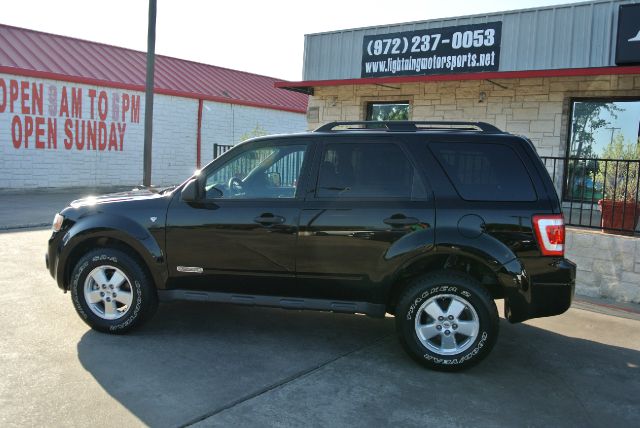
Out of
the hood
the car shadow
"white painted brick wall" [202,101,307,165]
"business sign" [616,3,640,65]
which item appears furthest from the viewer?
"white painted brick wall" [202,101,307,165]

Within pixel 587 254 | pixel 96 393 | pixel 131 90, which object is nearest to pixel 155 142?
pixel 131 90

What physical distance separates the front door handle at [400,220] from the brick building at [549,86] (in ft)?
13.0

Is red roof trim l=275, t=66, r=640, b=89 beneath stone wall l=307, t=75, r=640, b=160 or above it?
above

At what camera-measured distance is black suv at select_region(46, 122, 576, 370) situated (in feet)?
14.9

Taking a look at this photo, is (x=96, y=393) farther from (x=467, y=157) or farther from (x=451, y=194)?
(x=467, y=157)

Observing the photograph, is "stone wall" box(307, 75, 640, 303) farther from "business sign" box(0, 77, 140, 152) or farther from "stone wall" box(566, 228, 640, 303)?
"business sign" box(0, 77, 140, 152)

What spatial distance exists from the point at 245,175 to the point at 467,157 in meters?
1.94

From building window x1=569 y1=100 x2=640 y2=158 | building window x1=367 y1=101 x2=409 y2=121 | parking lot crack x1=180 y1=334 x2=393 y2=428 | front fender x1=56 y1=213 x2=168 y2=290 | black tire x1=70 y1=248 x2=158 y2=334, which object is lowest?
parking lot crack x1=180 y1=334 x2=393 y2=428

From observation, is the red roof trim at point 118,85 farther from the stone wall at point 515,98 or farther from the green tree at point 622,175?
the green tree at point 622,175

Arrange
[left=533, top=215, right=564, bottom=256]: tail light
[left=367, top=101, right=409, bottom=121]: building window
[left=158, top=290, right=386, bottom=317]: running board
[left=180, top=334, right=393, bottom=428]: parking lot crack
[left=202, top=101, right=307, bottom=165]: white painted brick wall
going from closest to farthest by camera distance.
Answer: [left=180, top=334, right=393, bottom=428]: parking lot crack < [left=533, top=215, right=564, bottom=256]: tail light < [left=158, top=290, right=386, bottom=317]: running board < [left=367, top=101, right=409, bottom=121]: building window < [left=202, top=101, right=307, bottom=165]: white painted brick wall

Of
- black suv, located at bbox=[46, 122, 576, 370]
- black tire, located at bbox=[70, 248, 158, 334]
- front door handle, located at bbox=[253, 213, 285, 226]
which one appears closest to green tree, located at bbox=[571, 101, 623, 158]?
black suv, located at bbox=[46, 122, 576, 370]

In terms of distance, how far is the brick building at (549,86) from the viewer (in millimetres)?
7488

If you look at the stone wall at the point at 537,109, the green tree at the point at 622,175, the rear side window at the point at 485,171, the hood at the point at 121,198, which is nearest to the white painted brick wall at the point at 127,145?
the stone wall at the point at 537,109

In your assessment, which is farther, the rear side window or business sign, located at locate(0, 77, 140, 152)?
business sign, located at locate(0, 77, 140, 152)
